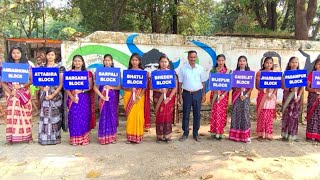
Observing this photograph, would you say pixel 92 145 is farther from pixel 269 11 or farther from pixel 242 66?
pixel 269 11

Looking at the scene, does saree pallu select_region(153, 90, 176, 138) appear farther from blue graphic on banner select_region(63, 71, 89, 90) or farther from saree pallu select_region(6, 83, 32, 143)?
saree pallu select_region(6, 83, 32, 143)

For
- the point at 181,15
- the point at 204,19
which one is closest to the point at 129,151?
the point at 181,15

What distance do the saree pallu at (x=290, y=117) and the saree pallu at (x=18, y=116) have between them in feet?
15.3

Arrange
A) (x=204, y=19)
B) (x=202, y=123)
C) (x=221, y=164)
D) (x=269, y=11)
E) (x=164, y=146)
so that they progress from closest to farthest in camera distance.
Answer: (x=221, y=164), (x=164, y=146), (x=202, y=123), (x=269, y=11), (x=204, y=19)

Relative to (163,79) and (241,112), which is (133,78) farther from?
(241,112)

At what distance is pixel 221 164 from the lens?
4.70 metres

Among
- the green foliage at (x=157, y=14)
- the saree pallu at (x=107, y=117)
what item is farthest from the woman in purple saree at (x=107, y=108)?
the green foliage at (x=157, y=14)

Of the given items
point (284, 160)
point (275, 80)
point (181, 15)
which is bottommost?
point (284, 160)

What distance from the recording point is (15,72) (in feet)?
17.0

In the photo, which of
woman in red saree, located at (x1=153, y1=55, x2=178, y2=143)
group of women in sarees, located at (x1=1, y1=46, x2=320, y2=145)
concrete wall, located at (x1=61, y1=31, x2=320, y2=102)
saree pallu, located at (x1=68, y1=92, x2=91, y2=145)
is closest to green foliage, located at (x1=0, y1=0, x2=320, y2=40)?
concrete wall, located at (x1=61, y1=31, x2=320, y2=102)

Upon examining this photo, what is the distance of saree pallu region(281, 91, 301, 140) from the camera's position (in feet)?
19.5

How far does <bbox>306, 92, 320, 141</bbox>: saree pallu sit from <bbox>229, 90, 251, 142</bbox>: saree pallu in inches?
48.6

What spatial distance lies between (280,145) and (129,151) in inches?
107

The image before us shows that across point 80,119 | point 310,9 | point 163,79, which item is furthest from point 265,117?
point 310,9
